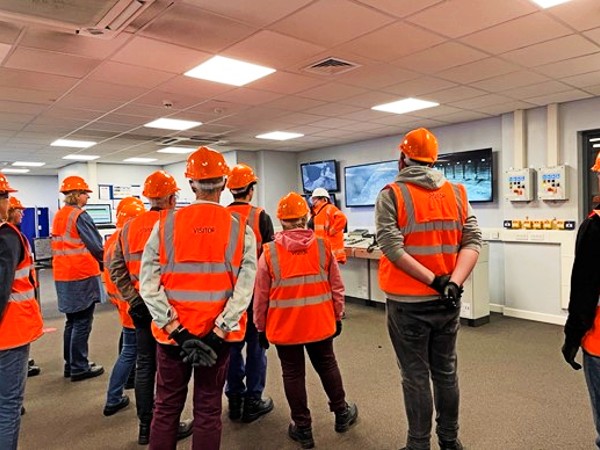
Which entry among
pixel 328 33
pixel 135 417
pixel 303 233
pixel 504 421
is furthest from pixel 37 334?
pixel 504 421

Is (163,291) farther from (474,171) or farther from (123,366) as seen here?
(474,171)

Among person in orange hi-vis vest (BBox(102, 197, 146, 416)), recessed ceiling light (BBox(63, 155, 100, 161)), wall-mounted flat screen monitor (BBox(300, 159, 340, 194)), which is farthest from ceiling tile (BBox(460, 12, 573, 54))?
recessed ceiling light (BBox(63, 155, 100, 161))

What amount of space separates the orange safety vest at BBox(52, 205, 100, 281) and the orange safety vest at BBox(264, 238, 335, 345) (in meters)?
2.00

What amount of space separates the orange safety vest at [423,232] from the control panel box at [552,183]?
3.75 metres

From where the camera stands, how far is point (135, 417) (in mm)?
3018

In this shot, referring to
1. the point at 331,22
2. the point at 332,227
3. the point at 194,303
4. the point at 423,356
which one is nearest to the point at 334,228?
the point at 332,227

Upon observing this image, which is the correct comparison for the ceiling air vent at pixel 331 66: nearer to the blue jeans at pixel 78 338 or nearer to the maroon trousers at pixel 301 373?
the maroon trousers at pixel 301 373

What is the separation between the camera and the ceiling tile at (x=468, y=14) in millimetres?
2605

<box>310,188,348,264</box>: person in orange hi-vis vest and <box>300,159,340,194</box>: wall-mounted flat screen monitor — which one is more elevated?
<box>300,159,340,194</box>: wall-mounted flat screen monitor

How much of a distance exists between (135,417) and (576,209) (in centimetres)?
501

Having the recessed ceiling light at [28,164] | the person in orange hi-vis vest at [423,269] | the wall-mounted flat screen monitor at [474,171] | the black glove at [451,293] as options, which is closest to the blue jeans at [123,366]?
the person in orange hi-vis vest at [423,269]

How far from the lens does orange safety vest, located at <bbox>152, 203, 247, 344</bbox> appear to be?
1.90 m

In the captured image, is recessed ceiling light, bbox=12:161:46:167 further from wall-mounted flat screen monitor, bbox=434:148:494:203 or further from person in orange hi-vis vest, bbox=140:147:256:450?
person in orange hi-vis vest, bbox=140:147:256:450

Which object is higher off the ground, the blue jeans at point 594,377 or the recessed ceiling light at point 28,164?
the recessed ceiling light at point 28,164
